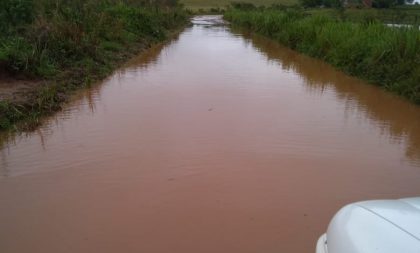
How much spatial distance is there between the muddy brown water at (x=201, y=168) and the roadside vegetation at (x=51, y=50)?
19.0 inches

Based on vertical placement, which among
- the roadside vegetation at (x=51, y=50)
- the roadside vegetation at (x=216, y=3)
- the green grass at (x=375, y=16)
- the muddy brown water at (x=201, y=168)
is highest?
the roadside vegetation at (x=216, y=3)

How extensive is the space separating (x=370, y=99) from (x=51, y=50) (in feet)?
22.3

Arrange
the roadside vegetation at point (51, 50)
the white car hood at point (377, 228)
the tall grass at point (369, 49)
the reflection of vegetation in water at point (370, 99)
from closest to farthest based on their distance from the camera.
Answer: the white car hood at point (377, 228)
the reflection of vegetation in water at point (370, 99)
the roadside vegetation at point (51, 50)
the tall grass at point (369, 49)

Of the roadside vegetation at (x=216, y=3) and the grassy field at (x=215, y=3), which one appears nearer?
the roadside vegetation at (x=216, y=3)

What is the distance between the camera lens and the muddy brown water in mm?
3686

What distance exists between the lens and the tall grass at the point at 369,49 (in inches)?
338

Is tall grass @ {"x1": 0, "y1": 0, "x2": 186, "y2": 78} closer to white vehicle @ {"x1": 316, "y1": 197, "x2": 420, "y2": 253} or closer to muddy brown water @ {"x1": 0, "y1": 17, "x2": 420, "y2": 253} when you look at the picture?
muddy brown water @ {"x1": 0, "y1": 17, "x2": 420, "y2": 253}

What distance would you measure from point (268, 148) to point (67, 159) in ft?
8.22

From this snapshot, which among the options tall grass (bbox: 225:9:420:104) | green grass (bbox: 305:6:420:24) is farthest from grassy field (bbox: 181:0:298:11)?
tall grass (bbox: 225:9:420:104)

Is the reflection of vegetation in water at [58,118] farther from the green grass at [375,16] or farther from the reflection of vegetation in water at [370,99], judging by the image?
the green grass at [375,16]

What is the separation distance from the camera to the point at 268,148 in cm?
557

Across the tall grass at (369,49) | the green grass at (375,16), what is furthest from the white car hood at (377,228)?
the green grass at (375,16)

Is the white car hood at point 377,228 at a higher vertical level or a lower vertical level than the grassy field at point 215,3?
lower

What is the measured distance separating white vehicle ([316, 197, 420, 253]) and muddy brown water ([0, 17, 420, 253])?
5.65 ft
